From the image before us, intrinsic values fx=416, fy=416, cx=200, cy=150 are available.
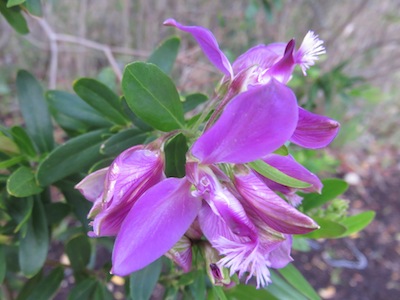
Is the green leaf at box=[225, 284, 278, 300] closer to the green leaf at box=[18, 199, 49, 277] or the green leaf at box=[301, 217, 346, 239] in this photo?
the green leaf at box=[301, 217, 346, 239]

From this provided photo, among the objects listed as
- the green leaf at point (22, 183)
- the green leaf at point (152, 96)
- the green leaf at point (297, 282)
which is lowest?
the green leaf at point (297, 282)

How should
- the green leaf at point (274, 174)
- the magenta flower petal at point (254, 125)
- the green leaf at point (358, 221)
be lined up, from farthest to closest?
the green leaf at point (358, 221), the green leaf at point (274, 174), the magenta flower petal at point (254, 125)

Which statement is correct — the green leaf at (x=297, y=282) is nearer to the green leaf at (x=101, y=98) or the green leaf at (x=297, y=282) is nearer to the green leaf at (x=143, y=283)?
the green leaf at (x=143, y=283)

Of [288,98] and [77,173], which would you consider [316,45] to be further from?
[77,173]

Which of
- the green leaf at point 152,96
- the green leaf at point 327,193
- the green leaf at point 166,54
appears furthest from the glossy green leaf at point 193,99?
the green leaf at point 327,193

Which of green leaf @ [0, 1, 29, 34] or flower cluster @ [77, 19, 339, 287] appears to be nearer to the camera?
flower cluster @ [77, 19, 339, 287]

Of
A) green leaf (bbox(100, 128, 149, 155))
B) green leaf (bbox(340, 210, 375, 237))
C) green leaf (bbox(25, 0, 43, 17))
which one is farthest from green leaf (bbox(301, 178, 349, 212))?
green leaf (bbox(25, 0, 43, 17))

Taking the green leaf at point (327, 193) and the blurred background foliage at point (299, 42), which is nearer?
the green leaf at point (327, 193)

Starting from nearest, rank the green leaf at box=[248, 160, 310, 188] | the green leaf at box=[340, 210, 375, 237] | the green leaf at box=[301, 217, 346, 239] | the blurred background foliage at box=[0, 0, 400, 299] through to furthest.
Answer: the green leaf at box=[248, 160, 310, 188] < the green leaf at box=[301, 217, 346, 239] < the green leaf at box=[340, 210, 375, 237] < the blurred background foliage at box=[0, 0, 400, 299]
